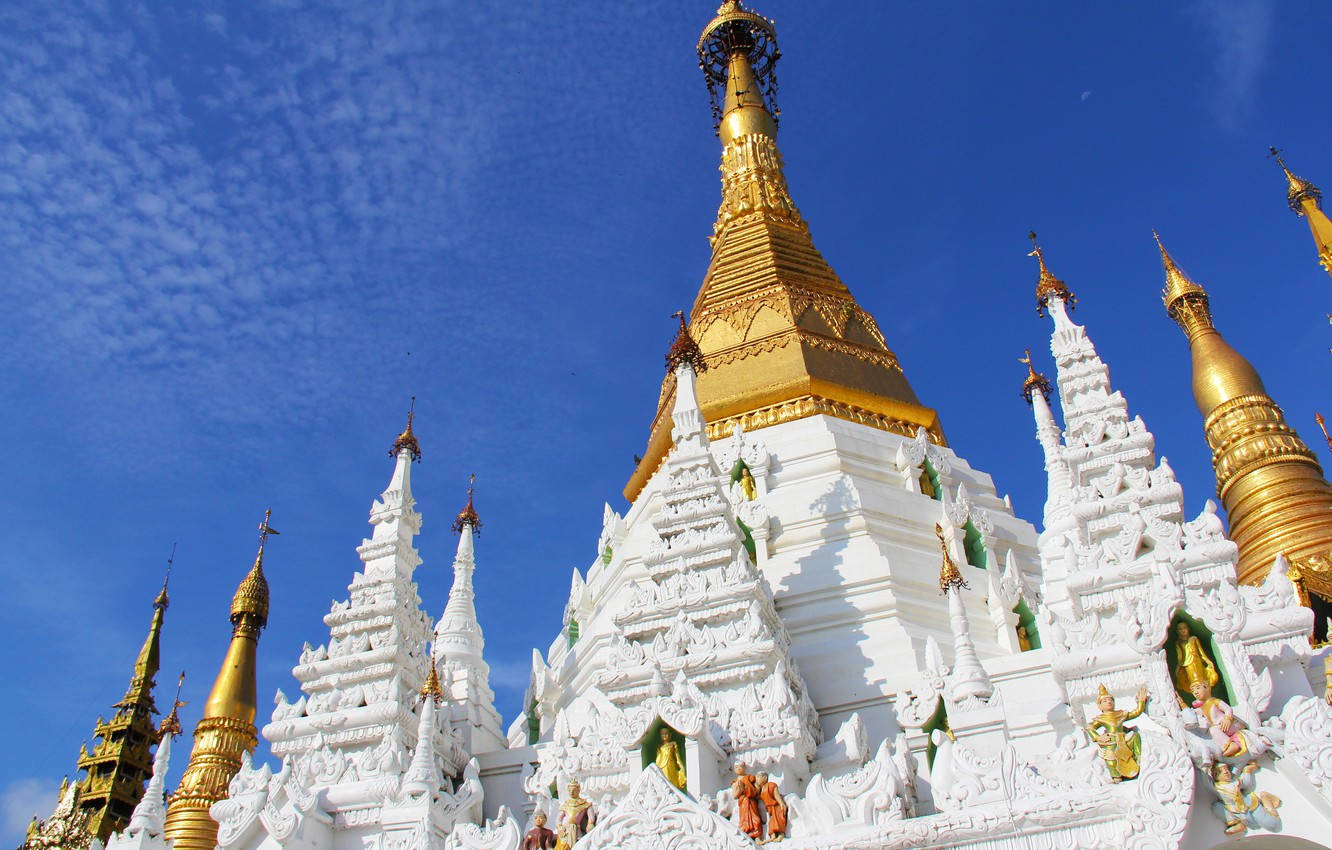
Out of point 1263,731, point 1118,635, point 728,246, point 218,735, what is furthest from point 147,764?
point 1263,731

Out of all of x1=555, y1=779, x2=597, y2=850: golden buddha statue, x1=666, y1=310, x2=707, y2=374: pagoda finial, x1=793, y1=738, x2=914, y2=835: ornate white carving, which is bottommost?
x1=793, y1=738, x2=914, y2=835: ornate white carving

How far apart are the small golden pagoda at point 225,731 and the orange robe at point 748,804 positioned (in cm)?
1646

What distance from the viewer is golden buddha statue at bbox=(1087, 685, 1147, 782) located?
9.73 m

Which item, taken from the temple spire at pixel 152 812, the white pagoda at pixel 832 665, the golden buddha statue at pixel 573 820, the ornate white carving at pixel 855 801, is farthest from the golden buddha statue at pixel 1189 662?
the temple spire at pixel 152 812

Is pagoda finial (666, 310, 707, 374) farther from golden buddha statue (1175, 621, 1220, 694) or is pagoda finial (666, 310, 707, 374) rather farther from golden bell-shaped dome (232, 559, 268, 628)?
golden bell-shaped dome (232, 559, 268, 628)

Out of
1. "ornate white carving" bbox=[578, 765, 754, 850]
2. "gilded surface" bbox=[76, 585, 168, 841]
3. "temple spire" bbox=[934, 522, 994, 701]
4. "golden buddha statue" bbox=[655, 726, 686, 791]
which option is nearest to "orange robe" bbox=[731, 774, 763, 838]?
"ornate white carving" bbox=[578, 765, 754, 850]

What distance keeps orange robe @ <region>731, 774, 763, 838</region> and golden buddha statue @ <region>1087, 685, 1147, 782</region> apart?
322 cm

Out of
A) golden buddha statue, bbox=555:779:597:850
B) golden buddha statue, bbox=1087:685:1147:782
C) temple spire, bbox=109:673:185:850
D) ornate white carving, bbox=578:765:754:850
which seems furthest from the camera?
temple spire, bbox=109:673:185:850

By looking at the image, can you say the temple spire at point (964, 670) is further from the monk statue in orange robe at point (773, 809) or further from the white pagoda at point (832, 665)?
the monk statue in orange robe at point (773, 809)

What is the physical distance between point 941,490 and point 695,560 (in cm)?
614

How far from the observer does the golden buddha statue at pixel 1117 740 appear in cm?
973

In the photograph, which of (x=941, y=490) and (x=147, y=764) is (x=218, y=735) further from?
(x=941, y=490)

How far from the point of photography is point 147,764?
1177 inches

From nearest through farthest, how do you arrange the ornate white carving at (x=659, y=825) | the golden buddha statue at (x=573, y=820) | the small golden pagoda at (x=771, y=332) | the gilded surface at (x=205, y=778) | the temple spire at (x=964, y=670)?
the ornate white carving at (x=659, y=825), the golden buddha statue at (x=573, y=820), the temple spire at (x=964, y=670), the small golden pagoda at (x=771, y=332), the gilded surface at (x=205, y=778)
